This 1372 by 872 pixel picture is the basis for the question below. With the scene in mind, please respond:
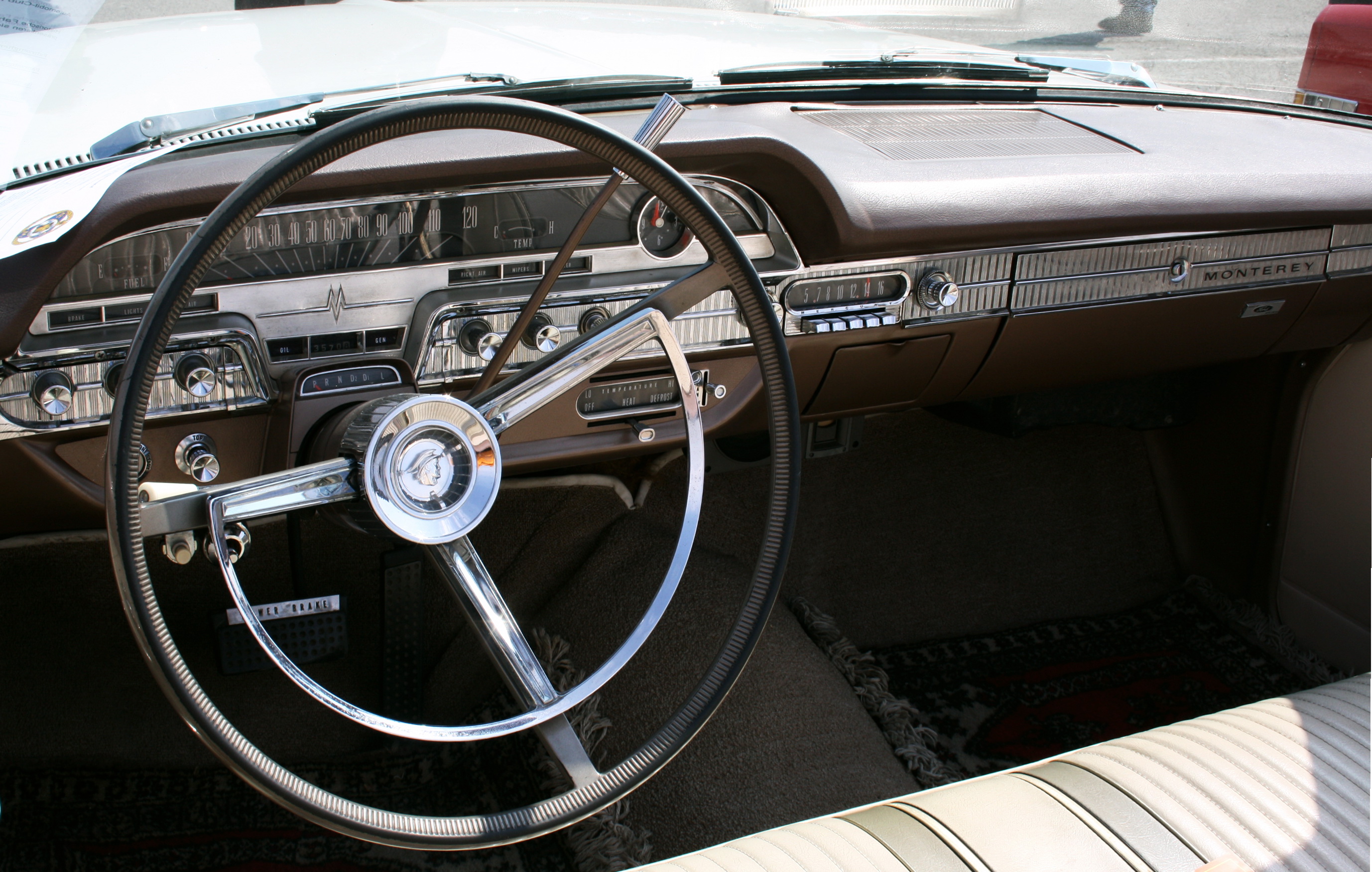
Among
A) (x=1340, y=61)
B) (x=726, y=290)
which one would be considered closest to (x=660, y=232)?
(x=726, y=290)

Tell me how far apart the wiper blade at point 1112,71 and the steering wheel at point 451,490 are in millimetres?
1303

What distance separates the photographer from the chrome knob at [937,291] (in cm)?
164

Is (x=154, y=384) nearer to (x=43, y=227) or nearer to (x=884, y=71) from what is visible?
(x=43, y=227)

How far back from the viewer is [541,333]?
4.73 ft

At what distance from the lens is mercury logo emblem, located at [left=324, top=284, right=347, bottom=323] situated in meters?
1.34

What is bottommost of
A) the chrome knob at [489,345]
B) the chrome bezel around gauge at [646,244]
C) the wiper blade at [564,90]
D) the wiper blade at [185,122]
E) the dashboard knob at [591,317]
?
the chrome knob at [489,345]

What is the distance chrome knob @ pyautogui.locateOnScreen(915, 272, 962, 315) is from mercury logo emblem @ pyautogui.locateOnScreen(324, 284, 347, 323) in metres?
0.84

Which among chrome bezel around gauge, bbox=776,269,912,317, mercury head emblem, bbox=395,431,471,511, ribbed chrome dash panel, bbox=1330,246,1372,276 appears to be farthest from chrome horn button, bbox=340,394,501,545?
ribbed chrome dash panel, bbox=1330,246,1372,276

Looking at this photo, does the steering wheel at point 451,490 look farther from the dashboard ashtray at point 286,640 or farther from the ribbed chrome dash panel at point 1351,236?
the ribbed chrome dash panel at point 1351,236

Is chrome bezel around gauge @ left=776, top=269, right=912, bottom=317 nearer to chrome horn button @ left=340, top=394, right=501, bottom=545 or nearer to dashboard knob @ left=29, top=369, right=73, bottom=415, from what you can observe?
chrome horn button @ left=340, top=394, right=501, bottom=545

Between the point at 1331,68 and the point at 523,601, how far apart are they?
1986 millimetres

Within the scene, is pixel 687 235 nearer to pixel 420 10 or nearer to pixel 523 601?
pixel 420 10

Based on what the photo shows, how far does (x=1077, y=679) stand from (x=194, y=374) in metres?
1.89

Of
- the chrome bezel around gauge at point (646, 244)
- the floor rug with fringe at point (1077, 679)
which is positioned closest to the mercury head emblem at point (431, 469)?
the chrome bezel around gauge at point (646, 244)
